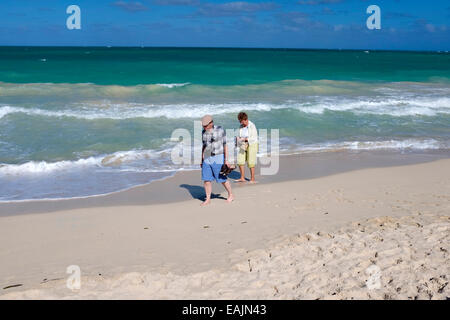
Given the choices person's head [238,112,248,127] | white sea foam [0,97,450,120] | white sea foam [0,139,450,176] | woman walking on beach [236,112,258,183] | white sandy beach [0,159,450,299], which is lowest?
white sandy beach [0,159,450,299]

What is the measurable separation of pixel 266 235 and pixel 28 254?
3045mm

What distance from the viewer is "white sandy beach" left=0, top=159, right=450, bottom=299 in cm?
431

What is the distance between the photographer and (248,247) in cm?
547

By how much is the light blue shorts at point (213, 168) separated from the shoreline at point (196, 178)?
2.94 ft

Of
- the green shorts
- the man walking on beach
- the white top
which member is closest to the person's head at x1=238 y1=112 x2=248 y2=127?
the white top

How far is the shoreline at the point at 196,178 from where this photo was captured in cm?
760

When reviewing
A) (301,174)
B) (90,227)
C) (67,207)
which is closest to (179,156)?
(301,174)

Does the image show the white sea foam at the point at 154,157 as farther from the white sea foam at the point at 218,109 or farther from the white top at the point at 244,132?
the white sea foam at the point at 218,109

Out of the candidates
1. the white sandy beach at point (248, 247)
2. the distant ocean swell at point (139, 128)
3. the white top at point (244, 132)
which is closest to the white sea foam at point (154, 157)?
the distant ocean swell at point (139, 128)

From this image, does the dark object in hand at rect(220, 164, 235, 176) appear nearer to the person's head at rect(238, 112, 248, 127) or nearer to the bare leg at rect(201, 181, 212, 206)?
the bare leg at rect(201, 181, 212, 206)

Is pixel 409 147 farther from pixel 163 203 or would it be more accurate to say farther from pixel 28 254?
pixel 28 254

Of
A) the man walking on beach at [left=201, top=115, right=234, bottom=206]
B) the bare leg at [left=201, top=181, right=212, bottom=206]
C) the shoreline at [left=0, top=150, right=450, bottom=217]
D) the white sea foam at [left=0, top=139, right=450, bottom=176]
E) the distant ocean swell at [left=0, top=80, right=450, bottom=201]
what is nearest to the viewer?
the man walking on beach at [left=201, top=115, right=234, bottom=206]

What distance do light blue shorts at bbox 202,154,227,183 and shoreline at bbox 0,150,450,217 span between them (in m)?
0.90
